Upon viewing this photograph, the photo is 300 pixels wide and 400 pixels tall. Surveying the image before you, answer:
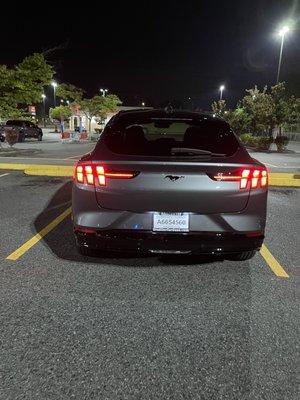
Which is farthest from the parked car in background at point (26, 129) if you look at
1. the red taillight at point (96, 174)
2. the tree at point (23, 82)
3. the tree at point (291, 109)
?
the red taillight at point (96, 174)

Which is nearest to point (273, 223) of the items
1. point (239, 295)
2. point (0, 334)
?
point (239, 295)

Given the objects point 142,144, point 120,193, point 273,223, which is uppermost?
point 142,144

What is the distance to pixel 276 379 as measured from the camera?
8.48ft

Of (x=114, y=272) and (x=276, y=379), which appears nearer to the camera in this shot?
(x=276, y=379)

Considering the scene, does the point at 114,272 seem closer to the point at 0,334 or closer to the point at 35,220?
the point at 0,334

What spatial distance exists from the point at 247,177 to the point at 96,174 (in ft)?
4.54

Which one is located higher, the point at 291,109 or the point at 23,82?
the point at 23,82

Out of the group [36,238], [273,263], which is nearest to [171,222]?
[273,263]

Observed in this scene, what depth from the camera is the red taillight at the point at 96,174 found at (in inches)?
143

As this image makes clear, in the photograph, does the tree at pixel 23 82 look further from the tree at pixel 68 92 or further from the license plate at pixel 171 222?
the tree at pixel 68 92

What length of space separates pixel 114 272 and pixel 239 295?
131 centimetres

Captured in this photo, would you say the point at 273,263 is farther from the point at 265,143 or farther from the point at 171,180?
the point at 265,143

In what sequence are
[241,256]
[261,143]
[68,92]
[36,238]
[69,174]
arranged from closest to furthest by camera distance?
1. [241,256]
2. [36,238]
3. [69,174]
4. [261,143]
5. [68,92]

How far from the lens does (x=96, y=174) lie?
370 centimetres
